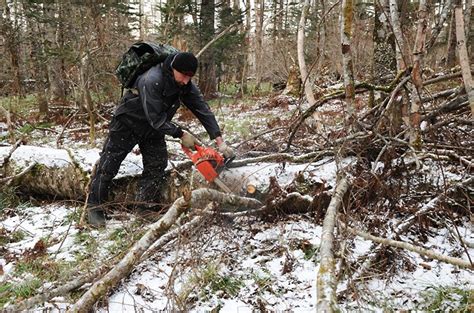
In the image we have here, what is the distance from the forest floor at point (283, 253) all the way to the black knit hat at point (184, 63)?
1.16 metres

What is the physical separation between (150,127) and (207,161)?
0.93 meters

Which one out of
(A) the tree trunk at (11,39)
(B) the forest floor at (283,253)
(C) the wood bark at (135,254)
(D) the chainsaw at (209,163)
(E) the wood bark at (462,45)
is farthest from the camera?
(A) the tree trunk at (11,39)

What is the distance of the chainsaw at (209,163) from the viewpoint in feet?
11.5

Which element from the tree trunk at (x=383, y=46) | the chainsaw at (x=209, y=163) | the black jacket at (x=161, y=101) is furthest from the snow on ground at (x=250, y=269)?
the tree trunk at (x=383, y=46)

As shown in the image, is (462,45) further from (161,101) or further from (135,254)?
(135,254)

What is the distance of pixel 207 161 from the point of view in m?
3.51

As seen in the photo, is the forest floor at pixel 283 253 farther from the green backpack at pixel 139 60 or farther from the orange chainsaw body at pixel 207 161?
the green backpack at pixel 139 60

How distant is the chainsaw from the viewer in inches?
138

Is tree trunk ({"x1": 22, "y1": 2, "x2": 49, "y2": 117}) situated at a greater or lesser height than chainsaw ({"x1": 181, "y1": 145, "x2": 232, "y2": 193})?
greater

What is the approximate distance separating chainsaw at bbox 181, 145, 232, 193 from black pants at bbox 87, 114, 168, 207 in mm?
691

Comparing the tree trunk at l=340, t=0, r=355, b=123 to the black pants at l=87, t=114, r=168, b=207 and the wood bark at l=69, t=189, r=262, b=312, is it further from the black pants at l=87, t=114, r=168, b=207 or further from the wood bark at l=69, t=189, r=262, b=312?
the black pants at l=87, t=114, r=168, b=207

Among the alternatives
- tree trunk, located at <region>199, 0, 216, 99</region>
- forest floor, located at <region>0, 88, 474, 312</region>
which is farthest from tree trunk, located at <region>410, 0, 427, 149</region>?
tree trunk, located at <region>199, 0, 216, 99</region>

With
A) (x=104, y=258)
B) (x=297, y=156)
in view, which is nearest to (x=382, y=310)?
(x=297, y=156)

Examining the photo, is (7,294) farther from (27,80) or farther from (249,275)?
(27,80)
